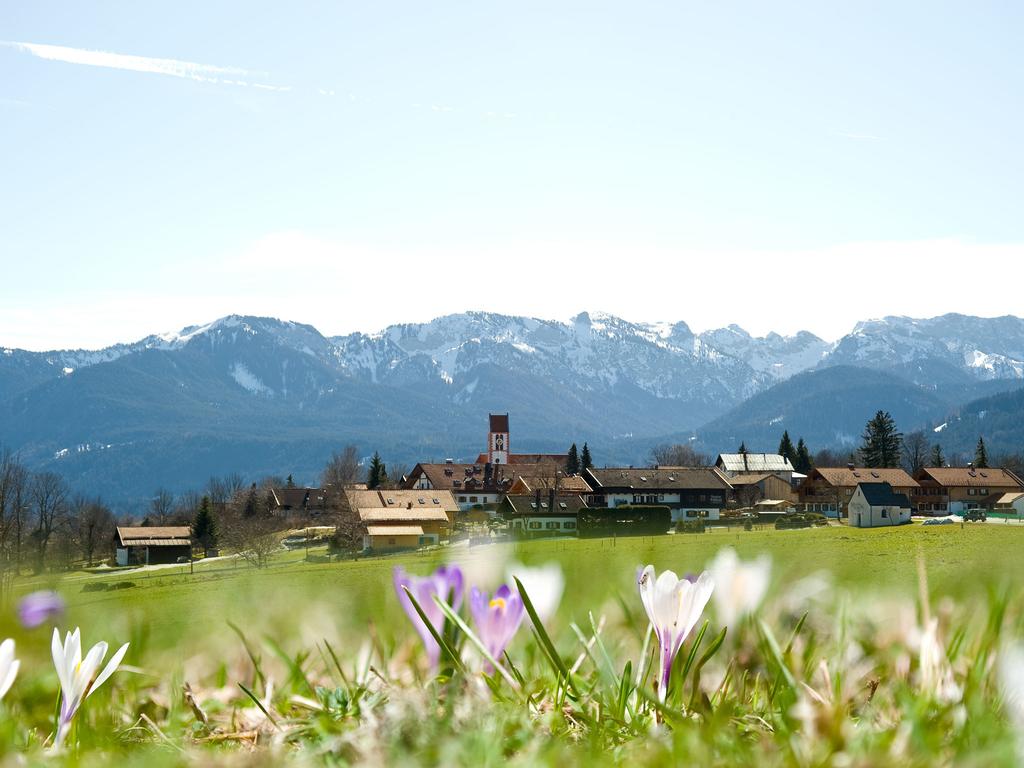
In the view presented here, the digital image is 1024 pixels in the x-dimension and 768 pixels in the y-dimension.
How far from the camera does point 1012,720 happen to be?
3.69 feet

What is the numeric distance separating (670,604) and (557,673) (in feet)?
0.87

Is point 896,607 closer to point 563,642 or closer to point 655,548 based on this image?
point 563,642

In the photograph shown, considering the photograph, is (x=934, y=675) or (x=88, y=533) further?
(x=88, y=533)

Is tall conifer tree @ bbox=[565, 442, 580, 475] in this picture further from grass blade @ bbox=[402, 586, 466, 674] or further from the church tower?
grass blade @ bbox=[402, 586, 466, 674]

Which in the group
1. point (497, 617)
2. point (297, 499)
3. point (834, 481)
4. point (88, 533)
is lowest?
point (297, 499)

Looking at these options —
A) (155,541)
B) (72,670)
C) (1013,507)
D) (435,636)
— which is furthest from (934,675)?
(155,541)

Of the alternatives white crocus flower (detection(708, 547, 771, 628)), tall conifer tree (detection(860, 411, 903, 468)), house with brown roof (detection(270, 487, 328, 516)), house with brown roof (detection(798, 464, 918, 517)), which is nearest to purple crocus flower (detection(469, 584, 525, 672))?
white crocus flower (detection(708, 547, 771, 628))

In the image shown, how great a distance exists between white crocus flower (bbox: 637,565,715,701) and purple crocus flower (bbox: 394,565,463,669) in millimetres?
283

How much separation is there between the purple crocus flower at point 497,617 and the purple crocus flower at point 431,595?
4 centimetres

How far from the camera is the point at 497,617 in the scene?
4.40 ft

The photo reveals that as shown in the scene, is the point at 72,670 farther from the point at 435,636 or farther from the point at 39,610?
the point at 39,610

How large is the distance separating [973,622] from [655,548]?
1184 mm

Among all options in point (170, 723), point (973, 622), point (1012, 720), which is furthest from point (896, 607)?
point (170, 723)

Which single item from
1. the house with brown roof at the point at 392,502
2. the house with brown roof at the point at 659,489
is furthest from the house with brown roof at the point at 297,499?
the house with brown roof at the point at 392,502
